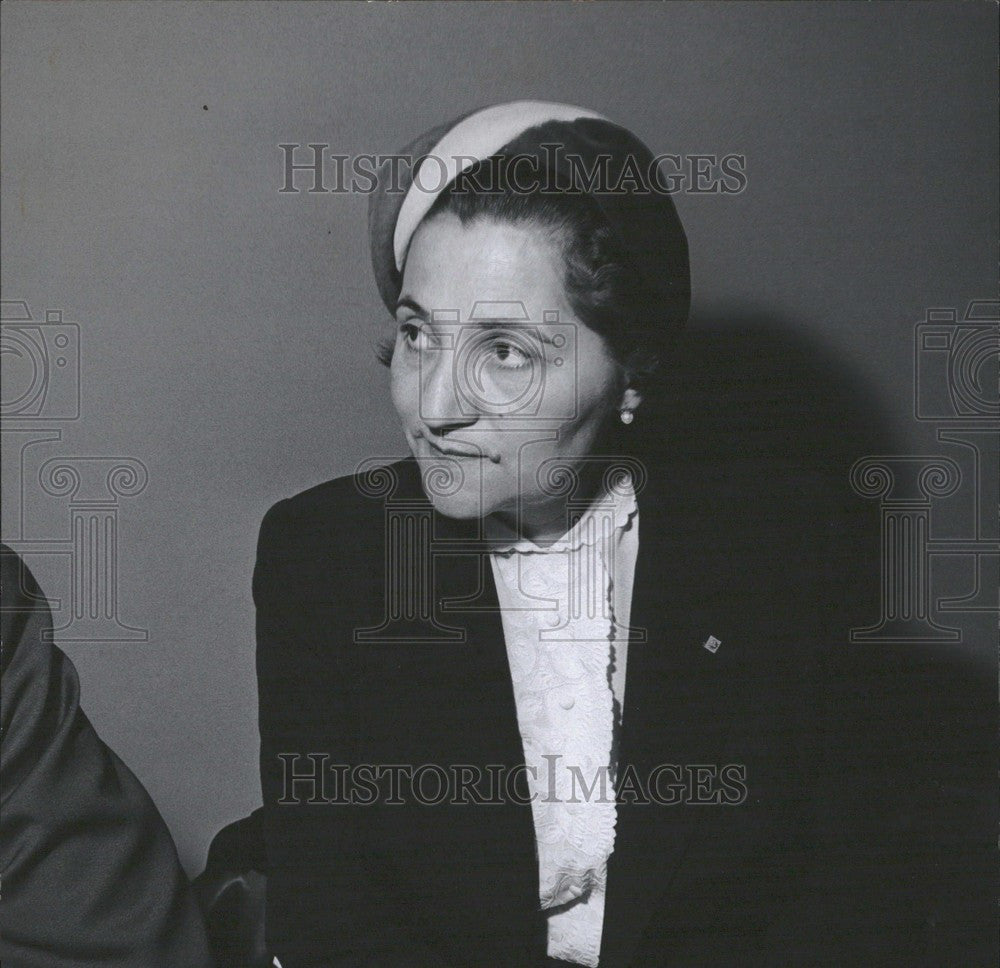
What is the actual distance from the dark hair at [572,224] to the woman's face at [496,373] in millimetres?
14

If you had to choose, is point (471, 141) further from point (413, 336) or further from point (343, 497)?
point (343, 497)

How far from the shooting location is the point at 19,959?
1.26 m

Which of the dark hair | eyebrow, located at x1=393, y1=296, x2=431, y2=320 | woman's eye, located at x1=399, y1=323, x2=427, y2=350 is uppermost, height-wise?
the dark hair


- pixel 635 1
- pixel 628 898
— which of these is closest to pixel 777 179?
pixel 635 1

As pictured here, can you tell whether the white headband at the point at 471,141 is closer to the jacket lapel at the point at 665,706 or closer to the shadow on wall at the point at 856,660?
the shadow on wall at the point at 856,660

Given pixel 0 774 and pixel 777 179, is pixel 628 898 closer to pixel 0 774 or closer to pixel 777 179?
pixel 0 774

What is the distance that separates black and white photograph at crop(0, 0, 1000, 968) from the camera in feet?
4.15

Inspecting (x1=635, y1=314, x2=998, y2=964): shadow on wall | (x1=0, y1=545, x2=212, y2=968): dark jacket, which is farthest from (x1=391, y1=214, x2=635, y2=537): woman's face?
(x1=0, y1=545, x2=212, y2=968): dark jacket

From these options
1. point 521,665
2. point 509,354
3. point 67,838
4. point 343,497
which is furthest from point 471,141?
point 67,838

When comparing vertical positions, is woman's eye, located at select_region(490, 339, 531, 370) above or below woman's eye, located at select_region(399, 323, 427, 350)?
below

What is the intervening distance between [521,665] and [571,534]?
0.18 metres

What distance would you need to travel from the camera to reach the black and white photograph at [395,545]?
4.15ft

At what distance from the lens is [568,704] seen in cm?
128

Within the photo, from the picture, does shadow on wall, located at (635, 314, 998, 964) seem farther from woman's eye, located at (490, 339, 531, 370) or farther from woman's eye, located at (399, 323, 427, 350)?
woman's eye, located at (399, 323, 427, 350)
